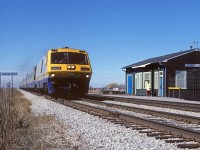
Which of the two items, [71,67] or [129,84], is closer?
[71,67]

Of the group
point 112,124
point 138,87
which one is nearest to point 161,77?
point 138,87

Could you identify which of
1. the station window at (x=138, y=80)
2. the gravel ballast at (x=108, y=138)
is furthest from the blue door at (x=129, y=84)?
the gravel ballast at (x=108, y=138)

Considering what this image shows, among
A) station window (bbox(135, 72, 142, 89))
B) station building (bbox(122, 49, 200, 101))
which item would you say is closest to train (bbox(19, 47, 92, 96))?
station building (bbox(122, 49, 200, 101))

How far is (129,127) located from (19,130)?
287 cm

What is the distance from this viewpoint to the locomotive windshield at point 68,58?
22000mm

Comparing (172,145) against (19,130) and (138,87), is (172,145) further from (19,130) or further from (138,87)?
(138,87)

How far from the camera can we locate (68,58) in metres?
22.2

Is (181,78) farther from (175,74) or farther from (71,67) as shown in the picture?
(71,67)

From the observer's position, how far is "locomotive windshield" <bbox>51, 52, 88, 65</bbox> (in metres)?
22.0

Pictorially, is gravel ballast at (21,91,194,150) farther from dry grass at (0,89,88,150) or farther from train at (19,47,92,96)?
train at (19,47,92,96)

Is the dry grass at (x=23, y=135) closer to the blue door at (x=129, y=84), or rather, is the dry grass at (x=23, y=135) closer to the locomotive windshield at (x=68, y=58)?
the locomotive windshield at (x=68, y=58)

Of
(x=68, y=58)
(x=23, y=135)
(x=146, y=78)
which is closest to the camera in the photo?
(x=23, y=135)

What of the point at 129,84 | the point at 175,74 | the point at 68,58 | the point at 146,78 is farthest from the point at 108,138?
the point at 129,84

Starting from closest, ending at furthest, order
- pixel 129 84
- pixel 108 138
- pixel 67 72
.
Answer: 1. pixel 108 138
2. pixel 67 72
3. pixel 129 84
